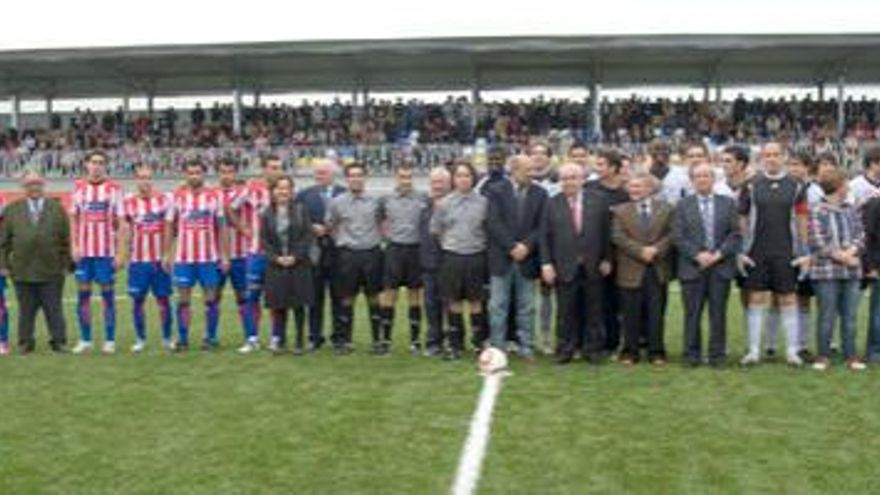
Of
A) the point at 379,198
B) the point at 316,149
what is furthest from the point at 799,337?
the point at 316,149

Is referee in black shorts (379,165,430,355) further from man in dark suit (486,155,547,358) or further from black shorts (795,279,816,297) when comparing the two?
black shorts (795,279,816,297)

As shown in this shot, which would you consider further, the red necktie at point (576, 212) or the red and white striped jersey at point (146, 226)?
the red and white striped jersey at point (146, 226)

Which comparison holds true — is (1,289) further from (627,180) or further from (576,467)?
(576,467)

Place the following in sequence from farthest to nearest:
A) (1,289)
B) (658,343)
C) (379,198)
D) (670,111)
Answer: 1. (670,111)
2. (1,289)
3. (379,198)
4. (658,343)

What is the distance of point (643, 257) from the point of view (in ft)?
32.4

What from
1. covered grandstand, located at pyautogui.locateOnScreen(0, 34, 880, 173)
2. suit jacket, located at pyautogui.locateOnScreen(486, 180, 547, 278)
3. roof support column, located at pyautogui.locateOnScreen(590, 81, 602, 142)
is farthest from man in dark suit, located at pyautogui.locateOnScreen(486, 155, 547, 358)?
roof support column, located at pyautogui.locateOnScreen(590, 81, 602, 142)

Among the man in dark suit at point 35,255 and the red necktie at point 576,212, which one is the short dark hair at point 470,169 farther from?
the man in dark suit at point 35,255

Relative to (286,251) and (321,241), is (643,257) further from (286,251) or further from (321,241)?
(286,251)

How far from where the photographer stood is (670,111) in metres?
30.4

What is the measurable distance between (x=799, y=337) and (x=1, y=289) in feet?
25.1

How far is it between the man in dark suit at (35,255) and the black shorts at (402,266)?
3228mm

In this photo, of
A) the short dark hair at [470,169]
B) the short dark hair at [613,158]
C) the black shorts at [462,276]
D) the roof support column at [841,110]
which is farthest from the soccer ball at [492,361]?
the roof support column at [841,110]

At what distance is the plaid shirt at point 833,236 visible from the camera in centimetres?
970

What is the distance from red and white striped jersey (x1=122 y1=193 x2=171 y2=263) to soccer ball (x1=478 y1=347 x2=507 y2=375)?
A: 11.0 ft
